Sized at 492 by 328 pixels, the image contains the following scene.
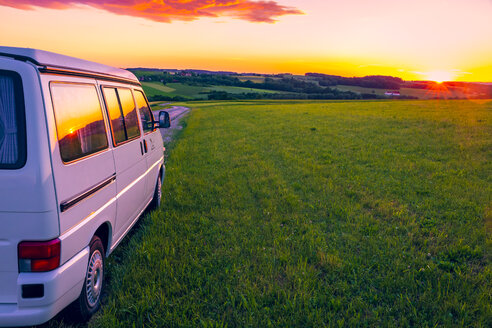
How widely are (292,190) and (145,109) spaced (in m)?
3.72

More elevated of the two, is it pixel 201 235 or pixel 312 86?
pixel 312 86

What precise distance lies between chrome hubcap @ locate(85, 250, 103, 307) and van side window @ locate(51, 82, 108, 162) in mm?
1147

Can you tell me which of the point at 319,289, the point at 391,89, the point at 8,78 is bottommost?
the point at 319,289

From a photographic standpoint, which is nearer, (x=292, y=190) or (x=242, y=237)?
(x=242, y=237)

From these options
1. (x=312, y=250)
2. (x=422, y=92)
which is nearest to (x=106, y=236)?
(x=312, y=250)

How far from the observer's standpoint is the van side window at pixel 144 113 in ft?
17.8

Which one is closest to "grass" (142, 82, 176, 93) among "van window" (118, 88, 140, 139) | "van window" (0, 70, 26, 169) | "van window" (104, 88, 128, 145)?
"van window" (118, 88, 140, 139)

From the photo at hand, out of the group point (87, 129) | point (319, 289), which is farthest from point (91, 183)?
point (319, 289)

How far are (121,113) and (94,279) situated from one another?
2.15 m

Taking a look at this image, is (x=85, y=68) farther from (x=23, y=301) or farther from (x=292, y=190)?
(x=292, y=190)

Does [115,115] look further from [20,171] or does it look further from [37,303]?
[37,303]

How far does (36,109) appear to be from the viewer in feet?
8.34

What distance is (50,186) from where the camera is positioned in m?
2.52

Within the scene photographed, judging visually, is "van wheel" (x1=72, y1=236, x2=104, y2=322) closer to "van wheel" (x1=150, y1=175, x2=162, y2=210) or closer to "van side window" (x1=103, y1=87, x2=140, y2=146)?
"van side window" (x1=103, y1=87, x2=140, y2=146)
